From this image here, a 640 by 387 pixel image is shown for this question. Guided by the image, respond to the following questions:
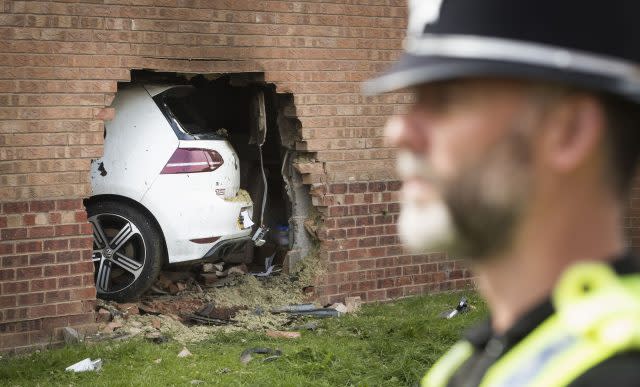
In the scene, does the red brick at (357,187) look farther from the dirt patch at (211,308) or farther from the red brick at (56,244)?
the red brick at (56,244)

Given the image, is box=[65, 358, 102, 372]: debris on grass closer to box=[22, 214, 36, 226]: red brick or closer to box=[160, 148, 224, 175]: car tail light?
box=[22, 214, 36, 226]: red brick

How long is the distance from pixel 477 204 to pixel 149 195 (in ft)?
22.7

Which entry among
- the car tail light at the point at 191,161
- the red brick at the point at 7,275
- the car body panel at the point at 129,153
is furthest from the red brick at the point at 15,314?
the car tail light at the point at 191,161

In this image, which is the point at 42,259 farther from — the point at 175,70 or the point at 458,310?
the point at 458,310

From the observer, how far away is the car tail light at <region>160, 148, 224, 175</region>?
8.09 metres

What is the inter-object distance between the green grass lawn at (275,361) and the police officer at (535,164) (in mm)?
5024

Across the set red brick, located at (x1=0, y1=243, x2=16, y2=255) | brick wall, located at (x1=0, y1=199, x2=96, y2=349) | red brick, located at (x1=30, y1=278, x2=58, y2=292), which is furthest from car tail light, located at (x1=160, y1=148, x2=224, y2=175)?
red brick, located at (x1=0, y1=243, x2=16, y2=255)

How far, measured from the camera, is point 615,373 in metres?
1.15

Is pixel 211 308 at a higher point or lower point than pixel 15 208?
lower

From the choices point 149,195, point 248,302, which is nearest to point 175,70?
point 149,195

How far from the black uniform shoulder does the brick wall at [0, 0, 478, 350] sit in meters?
6.58

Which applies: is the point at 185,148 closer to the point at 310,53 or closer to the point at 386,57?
the point at 310,53

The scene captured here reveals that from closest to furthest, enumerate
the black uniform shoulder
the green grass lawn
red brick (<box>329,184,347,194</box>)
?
the black uniform shoulder, the green grass lawn, red brick (<box>329,184,347,194</box>)

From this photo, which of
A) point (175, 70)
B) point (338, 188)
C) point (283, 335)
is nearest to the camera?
point (283, 335)
